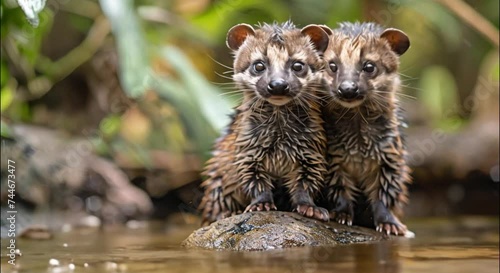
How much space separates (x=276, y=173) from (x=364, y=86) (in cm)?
66

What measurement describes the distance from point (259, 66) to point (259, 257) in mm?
1035

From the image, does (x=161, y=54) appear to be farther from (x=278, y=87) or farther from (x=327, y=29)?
(x=278, y=87)

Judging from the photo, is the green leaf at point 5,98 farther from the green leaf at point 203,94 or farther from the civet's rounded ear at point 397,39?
the civet's rounded ear at point 397,39

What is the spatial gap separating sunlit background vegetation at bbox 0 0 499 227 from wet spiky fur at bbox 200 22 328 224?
2055 millimetres

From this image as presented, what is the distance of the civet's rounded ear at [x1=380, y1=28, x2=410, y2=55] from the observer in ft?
14.1

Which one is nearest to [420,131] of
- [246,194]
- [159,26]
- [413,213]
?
[413,213]

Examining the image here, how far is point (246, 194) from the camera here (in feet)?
14.0

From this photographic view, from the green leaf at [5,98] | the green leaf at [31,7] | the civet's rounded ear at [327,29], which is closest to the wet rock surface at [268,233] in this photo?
the civet's rounded ear at [327,29]

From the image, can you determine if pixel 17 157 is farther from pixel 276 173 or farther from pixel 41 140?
pixel 276 173

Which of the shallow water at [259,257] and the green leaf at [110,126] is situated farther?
the green leaf at [110,126]

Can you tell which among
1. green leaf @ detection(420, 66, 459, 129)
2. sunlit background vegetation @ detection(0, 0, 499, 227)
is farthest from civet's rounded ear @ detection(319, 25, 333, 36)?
green leaf @ detection(420, 66, 459, 129)

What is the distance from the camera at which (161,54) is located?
7652 mm

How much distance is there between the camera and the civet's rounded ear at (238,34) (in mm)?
4125

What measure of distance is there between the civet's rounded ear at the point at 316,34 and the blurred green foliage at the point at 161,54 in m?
1.62
